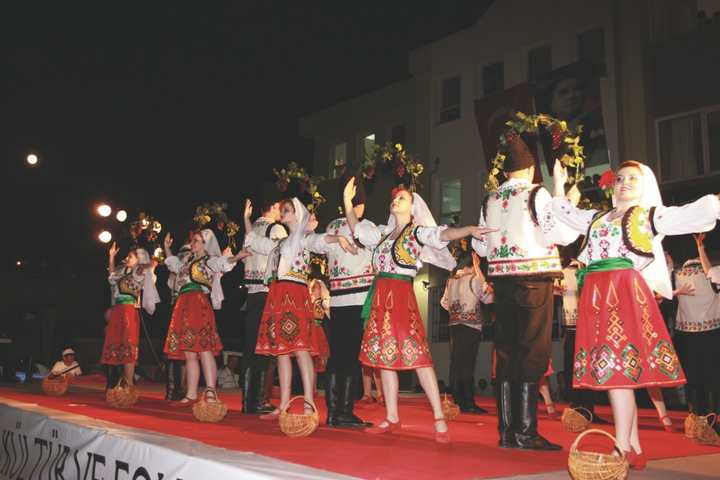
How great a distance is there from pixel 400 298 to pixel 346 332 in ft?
2.64

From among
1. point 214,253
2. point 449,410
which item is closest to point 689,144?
point 449,410

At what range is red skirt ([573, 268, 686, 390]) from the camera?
3.71 metres

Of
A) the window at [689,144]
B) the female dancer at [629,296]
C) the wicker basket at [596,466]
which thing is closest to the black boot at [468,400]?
the female dancer at [629,296]

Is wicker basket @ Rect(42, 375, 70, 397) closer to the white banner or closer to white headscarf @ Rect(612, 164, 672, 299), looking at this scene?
the white banner

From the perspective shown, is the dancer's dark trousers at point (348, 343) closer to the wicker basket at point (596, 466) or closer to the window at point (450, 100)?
the wicker basket at point (596, 466)

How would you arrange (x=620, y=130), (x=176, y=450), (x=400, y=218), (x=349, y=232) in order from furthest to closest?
1. (x=620, y=130)
2. (x=349, y=232)
3. (x=400, y=218)
4. (x=176, y=450)

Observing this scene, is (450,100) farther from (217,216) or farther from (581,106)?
(217,216)

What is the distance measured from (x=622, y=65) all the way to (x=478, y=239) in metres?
9.63

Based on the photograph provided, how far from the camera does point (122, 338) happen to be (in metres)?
8.33

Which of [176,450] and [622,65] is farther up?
[622,65]

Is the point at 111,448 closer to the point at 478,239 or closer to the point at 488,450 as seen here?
the point at 488,450

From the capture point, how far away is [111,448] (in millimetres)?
3992

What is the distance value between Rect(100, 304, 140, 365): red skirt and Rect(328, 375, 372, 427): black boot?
3568 mm

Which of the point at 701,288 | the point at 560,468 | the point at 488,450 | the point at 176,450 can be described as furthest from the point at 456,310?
the point at 176,450
